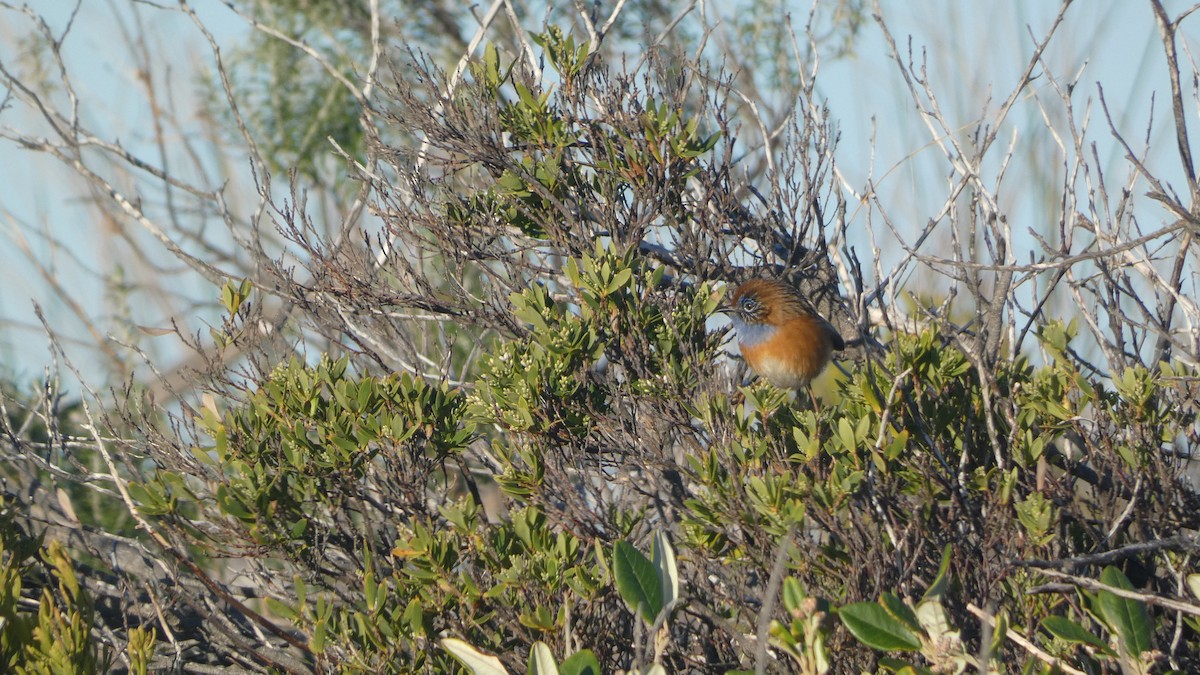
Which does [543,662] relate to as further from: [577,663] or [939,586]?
[939,586]

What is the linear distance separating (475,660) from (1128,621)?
133cm

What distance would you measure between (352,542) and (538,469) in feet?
2.32

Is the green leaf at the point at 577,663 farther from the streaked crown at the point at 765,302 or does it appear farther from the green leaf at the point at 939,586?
the streaked crown at the point at 765,302

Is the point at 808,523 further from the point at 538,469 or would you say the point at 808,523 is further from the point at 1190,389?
Answer: the point at 1190,389

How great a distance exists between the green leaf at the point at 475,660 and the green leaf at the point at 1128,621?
4.05 ft

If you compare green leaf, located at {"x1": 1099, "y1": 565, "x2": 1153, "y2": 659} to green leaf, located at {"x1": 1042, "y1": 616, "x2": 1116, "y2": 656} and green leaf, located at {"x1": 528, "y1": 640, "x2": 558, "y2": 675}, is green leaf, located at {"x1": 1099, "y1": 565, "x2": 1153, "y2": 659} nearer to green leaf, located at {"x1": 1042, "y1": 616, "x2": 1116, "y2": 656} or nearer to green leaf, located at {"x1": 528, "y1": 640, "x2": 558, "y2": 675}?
green leaf, located at {"x1": 1042, "y1": 616, "x2": 1116, "y2": 656}

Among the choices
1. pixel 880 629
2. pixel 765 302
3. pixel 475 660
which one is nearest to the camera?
pixel 880 629

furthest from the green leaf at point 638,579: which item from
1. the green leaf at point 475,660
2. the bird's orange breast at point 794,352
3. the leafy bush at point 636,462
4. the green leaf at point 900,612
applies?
the bird's orange breast at point 794,352

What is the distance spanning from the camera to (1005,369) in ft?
10.8

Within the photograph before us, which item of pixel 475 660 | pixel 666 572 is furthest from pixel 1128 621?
pixel 475 660

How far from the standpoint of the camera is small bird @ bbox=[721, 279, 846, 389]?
3.77m

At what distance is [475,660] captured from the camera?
8.39ft

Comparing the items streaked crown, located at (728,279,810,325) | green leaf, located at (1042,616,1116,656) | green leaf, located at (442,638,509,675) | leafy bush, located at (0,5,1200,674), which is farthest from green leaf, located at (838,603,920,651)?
streaked crown, located at (728,279,810,325)

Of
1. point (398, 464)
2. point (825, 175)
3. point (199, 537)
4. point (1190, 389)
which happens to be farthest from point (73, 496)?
point (1190, 389)
